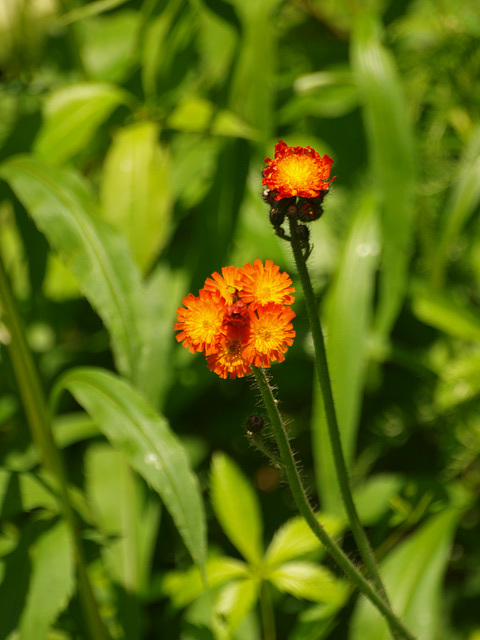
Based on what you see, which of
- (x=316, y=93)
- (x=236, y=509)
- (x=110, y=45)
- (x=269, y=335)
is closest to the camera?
(x=269, y=335)

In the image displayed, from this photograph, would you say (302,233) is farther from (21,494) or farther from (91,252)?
(21,494)

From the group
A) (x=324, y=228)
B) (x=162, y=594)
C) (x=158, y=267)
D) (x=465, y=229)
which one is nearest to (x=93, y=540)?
(x=162, y=594)

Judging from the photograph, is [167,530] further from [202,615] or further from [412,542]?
[412,542]

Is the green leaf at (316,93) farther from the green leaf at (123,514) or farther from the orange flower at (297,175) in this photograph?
the orange flower at (297,175)

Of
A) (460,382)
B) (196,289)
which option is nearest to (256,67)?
(196,289)

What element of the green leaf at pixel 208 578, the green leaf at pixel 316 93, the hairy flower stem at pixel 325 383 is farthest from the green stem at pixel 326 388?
the green leaf at pixel 316 93

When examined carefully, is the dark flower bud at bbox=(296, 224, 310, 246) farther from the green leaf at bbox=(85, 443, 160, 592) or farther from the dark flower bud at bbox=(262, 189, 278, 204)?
the green leaf at bbox=(85, 443, 160, 592)

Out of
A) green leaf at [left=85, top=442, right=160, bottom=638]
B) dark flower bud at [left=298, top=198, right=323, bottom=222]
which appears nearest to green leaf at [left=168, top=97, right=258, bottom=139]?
green leaf at [left=85, top=442, right=160, bottom=638]
